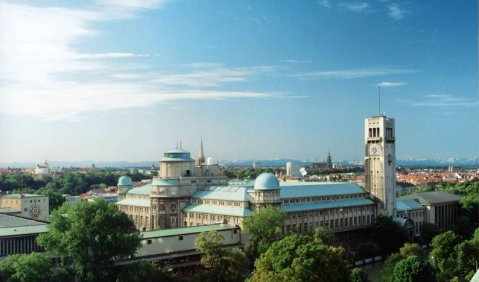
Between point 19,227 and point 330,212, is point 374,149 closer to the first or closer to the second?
point 330,212

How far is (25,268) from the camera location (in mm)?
27094

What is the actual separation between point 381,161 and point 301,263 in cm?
2893

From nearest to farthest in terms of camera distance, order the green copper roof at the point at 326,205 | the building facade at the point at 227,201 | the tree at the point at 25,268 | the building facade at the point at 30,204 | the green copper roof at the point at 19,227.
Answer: the tree at the point at 25,268 < the green copper roof at the point at 19,227 < the building facade at the point at 227,201 < the green copper roof at the point at 326,205 < the building facade at the point at 30,204

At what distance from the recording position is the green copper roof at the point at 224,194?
43969mm

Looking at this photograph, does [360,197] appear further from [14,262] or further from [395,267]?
[14,262]

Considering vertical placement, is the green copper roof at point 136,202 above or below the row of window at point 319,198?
below

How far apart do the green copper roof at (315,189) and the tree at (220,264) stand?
14060 millimetres

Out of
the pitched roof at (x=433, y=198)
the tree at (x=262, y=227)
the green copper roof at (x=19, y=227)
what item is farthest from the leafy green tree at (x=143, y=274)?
the pitched roof at (x=433, y=198)

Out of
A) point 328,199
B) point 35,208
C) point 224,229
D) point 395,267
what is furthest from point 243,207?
point 35,208

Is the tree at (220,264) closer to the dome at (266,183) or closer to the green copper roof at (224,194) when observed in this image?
the dome at (266,183)

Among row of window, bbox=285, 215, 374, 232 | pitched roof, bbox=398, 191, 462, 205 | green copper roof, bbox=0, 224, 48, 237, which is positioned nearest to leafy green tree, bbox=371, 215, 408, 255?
row of window, bbox=285, 215, 374, 232

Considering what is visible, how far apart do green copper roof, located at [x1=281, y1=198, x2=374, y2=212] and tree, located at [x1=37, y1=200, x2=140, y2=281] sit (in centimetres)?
1690

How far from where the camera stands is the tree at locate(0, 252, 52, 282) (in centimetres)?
2692

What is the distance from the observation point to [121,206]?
53.3 metres
